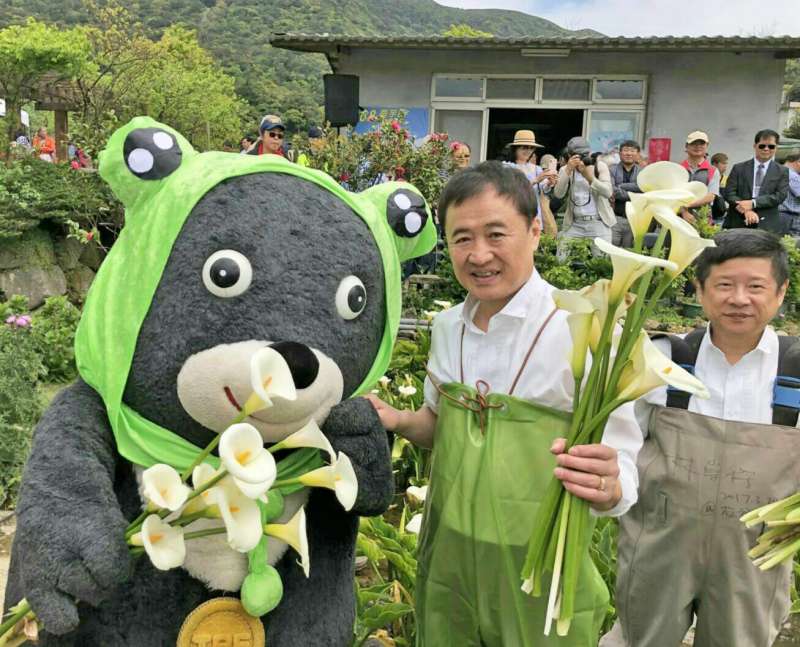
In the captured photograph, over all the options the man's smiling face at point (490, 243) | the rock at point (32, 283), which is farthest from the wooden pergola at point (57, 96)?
the man's smiling face at point (490, 243)

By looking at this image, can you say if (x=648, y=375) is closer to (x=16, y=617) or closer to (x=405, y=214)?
(x=405, y=214)

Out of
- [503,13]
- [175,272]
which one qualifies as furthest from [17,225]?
[503,13]

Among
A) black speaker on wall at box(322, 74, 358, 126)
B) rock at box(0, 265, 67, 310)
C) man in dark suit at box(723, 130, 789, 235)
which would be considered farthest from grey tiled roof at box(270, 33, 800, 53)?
rock at box(0, 265, 67, 310)

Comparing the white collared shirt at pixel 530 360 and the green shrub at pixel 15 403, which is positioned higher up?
the white collared shirt at pixel 530 360

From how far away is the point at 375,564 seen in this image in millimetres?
2516

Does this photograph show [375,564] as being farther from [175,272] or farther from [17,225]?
[17,225]

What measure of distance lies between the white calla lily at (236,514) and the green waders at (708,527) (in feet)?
3.71

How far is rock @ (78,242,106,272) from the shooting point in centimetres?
780

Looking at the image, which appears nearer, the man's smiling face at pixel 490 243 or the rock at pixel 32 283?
the man's smiling face at pixel 490 243

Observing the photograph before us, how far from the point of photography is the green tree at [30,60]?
484 inches

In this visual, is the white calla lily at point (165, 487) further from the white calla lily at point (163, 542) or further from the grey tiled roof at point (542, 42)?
the grey tiled roof at point (542, 42)

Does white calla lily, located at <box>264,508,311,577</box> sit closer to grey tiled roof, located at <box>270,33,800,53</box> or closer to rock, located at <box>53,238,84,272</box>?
rock, located at <box>53,238,84,272</box>

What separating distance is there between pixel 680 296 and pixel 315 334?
6.16 metres

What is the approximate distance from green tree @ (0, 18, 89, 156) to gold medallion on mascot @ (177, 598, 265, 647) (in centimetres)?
1276
